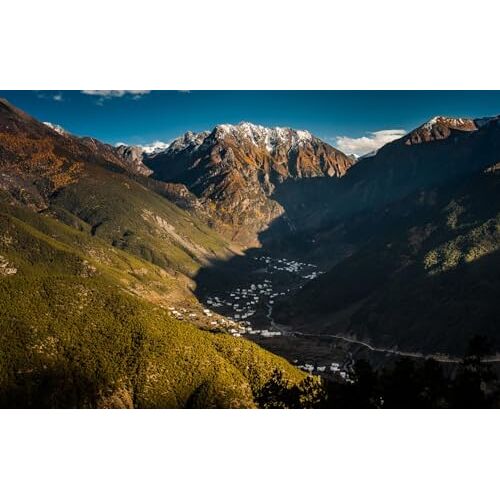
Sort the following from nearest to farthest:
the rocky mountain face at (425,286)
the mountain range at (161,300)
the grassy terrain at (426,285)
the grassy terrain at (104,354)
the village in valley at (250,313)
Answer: the grassy terrain at (104,354) < the mountain range at (161,300) < the grassy terrain at (426,285) < the rocky mountain face at (425,286) < the village in valley at (250,313)

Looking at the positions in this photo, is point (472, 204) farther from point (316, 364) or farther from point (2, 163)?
point (2, 163)

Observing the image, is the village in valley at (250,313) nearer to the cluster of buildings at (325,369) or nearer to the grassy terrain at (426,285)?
the cluster of buildings at (325,369)

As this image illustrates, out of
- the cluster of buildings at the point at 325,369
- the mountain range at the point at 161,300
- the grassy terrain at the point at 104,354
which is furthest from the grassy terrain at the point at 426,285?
the grassy terrain at the point at 104,354

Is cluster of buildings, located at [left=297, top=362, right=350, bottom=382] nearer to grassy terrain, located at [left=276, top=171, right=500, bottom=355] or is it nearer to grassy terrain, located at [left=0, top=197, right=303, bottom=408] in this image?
grassy terrain, located at [left=276, top=171, right=500, bottom=355]

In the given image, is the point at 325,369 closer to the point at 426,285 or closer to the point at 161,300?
the point at 426,285

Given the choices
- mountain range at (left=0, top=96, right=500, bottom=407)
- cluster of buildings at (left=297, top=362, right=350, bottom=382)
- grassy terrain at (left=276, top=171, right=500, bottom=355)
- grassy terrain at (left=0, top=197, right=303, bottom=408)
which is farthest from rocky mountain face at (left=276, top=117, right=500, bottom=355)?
grassy terrain at (left=0, top=197, right=303, bottom=408)

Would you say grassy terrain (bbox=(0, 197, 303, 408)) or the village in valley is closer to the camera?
grassy terrain (bbox=(0, 197, 303, 408))

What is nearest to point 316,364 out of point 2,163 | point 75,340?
point 75,340

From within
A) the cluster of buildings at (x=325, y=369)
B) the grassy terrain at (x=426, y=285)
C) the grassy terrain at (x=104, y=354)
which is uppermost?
the grassy terrain at (x=426, y=285)

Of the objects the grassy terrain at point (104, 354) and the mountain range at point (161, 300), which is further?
the mountain range at point (161, 300)
